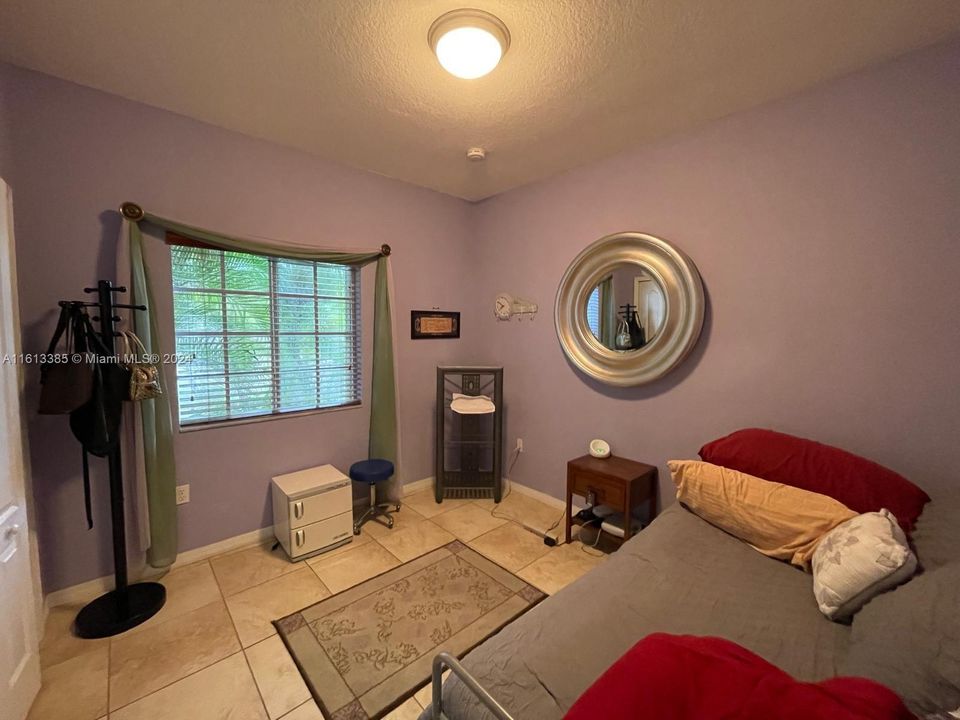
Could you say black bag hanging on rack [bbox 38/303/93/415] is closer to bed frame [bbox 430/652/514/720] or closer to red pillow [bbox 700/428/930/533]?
bed frame [bbox 430/652/514/720]

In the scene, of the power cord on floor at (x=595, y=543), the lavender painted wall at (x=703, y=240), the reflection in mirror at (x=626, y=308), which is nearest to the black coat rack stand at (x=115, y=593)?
the lavender painted wall at (x=703, y=240)

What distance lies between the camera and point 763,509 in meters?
1.67

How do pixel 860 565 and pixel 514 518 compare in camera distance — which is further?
pixel 514 518

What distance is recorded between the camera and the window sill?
2.40 meters

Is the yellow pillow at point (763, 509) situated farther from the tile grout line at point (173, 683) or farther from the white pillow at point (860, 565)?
the tile grout line at point (173, 683)

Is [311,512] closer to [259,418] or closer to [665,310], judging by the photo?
[259,418]

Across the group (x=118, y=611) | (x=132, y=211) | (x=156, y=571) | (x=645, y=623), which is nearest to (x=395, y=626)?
(x=645, y=623)

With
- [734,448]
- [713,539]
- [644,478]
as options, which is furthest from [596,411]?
[713,539]

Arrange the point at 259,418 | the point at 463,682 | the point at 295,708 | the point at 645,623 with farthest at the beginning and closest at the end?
the point at 259,418 < the point at 295,708 < the point at 645,623 < the point at 463,682

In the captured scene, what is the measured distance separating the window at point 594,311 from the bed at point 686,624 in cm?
154

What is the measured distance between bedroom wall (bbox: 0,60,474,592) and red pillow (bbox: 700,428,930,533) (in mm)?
2396

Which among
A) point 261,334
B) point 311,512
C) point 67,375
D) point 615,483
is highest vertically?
point 261,334

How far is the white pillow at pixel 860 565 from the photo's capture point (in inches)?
47.1

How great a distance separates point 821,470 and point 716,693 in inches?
58.7
